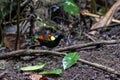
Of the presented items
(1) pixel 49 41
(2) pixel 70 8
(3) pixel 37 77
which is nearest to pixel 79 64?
(3) pixel 37 77

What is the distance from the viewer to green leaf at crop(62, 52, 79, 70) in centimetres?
266

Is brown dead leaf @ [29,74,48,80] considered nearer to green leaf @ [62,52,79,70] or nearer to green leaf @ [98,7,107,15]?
green leaf @ [62,52,79,70]

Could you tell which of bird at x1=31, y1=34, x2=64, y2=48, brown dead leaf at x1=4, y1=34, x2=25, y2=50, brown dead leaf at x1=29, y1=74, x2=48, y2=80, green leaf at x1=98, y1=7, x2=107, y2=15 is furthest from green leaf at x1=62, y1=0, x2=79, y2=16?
brown dead leaf at x1=29, y1=74, x2=48, y2=80

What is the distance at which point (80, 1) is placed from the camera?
4.72m

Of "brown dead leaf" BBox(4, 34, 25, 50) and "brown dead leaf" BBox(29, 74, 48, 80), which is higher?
"brown dead leaf" BBox(4, 34, 25, 50)

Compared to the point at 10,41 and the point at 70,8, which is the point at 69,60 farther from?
the point at 70,8

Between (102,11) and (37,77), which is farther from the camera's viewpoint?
(102,11)

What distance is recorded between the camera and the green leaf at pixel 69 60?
8.73ft

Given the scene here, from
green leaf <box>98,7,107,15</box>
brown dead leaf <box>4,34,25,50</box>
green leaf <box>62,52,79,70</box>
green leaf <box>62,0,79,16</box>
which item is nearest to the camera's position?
green leaf <box>62,52,79,70</box>

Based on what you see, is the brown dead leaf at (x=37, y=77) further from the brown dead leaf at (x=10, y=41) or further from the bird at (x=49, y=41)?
the brown dead leaf at (x=10, y=41)

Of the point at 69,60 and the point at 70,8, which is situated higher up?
the point at 70,8

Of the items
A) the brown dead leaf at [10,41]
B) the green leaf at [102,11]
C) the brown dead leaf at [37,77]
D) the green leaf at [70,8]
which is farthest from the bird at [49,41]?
the green leaf at [102,11]

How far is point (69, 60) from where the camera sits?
2703 mm

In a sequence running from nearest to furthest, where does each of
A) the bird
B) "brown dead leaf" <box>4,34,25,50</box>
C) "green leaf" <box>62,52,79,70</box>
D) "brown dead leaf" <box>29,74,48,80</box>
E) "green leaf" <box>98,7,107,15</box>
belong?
"brown dead leaf" <box>29,74,48,80</box> → "green leaf" <box>62,52,79,70</box> → the bird → "brown dead leaf" <box>4,34,25,50</box> → "green leaf" <box>98,7,107,15</box>
